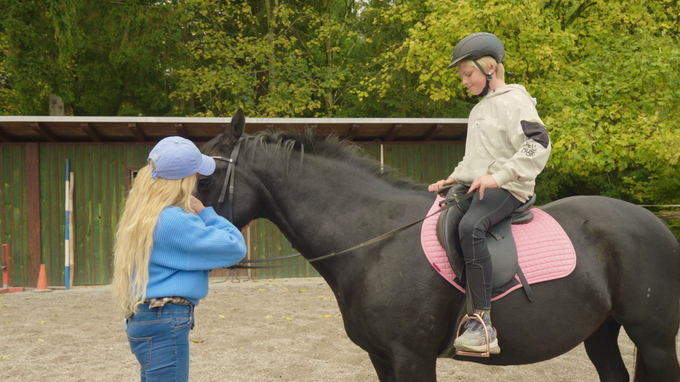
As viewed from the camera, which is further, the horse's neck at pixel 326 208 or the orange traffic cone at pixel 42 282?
the orange traffic cone at pixel 42 282

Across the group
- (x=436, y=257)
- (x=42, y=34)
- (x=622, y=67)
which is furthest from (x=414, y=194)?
(x=42, y=34)

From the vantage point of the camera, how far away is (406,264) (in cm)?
271

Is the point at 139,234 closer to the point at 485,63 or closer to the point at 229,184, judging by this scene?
the point at 229,184

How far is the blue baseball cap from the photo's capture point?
2.35m

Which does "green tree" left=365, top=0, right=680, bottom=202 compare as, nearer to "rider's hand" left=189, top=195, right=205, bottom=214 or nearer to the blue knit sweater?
"rider's hand" left=189, top=195, right=205, bottom=214

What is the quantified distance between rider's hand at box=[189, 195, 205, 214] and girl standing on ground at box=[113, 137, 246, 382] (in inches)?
4.8

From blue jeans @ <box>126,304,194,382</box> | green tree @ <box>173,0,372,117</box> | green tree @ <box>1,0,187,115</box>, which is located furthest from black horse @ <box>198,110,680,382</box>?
green tree @ <box>173,0,372,117</box>

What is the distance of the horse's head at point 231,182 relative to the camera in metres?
2.73

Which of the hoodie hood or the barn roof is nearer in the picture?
the hoodie hood

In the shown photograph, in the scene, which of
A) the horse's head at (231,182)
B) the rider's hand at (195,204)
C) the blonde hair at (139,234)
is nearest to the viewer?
the blonde hair at (139,234)

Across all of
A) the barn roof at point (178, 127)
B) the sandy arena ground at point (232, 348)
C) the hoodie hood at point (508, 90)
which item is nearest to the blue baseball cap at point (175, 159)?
the hoodie hood at point (508, 90)

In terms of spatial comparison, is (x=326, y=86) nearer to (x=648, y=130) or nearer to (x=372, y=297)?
(x=648, y=130)

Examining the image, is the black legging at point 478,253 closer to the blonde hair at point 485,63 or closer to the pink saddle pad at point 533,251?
the pink saddle pad at point 533,251

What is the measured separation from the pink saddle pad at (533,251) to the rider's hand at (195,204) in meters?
1.15
